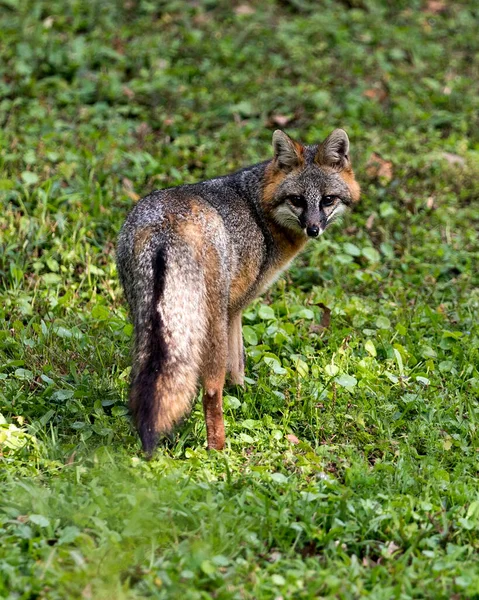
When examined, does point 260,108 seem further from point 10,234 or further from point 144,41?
point 10,234

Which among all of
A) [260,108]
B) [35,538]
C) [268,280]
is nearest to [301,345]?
[268,280]

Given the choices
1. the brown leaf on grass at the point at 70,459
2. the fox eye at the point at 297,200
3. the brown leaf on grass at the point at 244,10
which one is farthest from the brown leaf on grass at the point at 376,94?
the brown leaf on grass at the point at 70,459

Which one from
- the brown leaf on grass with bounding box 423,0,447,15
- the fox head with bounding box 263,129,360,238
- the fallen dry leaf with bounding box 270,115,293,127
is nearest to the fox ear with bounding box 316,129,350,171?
the fox head with bounding box 263,129,360,238

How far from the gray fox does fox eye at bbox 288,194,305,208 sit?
0.05 ft

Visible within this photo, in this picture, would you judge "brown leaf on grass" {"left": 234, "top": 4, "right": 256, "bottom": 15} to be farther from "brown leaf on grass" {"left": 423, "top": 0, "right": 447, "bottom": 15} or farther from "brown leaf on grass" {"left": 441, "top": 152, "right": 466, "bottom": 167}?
"brown leaf on grass" {"left": 441, "top": 152, "right": 466, "bottom": 167}

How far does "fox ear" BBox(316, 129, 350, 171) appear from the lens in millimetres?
6684

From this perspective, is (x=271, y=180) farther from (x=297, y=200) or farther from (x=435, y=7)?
(x=435, y=7)

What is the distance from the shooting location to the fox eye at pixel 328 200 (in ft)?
21.7

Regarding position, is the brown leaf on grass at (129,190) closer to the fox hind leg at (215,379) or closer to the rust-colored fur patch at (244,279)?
the rust-colored fur patch at (244,279)

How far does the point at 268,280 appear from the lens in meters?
6.61

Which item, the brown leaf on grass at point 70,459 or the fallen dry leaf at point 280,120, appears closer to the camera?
the brown leaf on grass at point 70,459

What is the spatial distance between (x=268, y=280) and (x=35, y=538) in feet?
9.05

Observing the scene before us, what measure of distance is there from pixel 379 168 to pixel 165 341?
5328 mm

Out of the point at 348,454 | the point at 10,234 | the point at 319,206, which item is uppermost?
the point at 319,206
